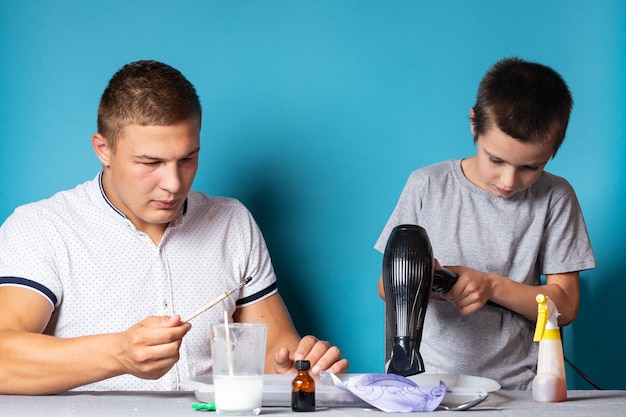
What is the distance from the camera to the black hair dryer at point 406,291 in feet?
5.06

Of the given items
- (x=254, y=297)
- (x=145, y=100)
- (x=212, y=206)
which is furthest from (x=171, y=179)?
(x=254, y=297)

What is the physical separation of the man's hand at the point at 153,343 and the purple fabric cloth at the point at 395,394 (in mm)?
300

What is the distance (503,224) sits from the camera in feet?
6.87

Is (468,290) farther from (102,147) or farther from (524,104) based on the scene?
(102,147)

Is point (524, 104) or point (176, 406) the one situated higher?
point (524, 104)

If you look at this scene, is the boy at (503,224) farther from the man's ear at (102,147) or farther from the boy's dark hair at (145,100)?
the man's ear at (102,147)

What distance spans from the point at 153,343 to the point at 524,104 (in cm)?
103

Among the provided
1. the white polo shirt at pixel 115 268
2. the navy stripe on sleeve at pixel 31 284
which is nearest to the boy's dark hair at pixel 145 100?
the white polo shirt at pixel 115 268

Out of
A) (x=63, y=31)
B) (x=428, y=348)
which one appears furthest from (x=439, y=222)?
(x=63, y=31)

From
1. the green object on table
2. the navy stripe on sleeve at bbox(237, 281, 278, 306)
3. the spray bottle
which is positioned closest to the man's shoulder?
the navy stripe on sleeve at bbox(237, 281, 278, 306)

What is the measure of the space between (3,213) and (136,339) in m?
1.14

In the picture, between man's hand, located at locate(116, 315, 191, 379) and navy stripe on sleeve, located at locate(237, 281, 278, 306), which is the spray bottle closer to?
man's hand, located at locate(116, 315, 191, 379)

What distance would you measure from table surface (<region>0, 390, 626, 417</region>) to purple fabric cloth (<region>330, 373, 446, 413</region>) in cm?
2

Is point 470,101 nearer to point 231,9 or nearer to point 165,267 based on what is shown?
point 231,9
